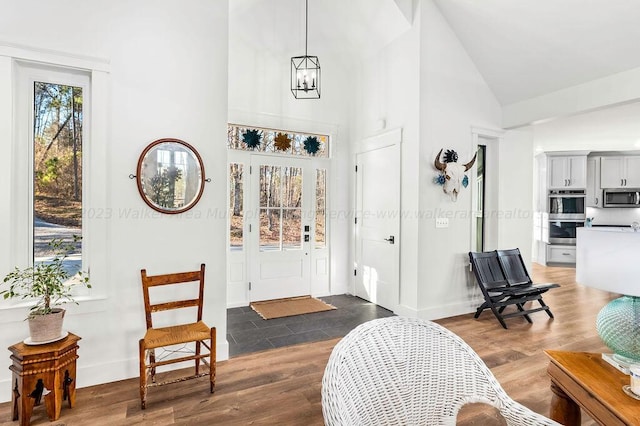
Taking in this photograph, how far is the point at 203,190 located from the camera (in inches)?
114

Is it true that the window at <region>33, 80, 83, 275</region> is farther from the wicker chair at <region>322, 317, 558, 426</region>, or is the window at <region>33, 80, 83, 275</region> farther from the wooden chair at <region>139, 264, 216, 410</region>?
the wicker chair at <region>322, 317, 558, 426</region>

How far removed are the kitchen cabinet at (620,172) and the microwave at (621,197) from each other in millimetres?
117

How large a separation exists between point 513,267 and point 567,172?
16.3ft

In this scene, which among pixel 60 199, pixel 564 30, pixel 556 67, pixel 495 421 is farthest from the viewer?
pixel 556 67

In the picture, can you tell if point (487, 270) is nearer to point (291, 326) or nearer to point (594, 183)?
point (291, 326)

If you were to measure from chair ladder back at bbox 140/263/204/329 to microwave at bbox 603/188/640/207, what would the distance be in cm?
933

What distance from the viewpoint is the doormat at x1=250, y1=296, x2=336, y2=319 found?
14.1 feet

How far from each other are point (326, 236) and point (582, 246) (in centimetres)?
390

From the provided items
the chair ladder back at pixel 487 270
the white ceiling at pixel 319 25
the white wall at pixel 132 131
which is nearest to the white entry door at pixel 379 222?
the chair ladder back at pixel 487 270

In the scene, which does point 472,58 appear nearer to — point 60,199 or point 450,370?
point 450,370

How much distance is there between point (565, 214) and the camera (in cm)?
780

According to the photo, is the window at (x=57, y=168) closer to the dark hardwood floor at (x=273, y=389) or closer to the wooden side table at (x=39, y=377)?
the wooden side table at (x=39, y=377)

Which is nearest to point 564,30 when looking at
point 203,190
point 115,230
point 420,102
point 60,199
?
point 420,102

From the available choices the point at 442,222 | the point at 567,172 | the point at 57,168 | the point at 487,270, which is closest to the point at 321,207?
the point at 442,222
